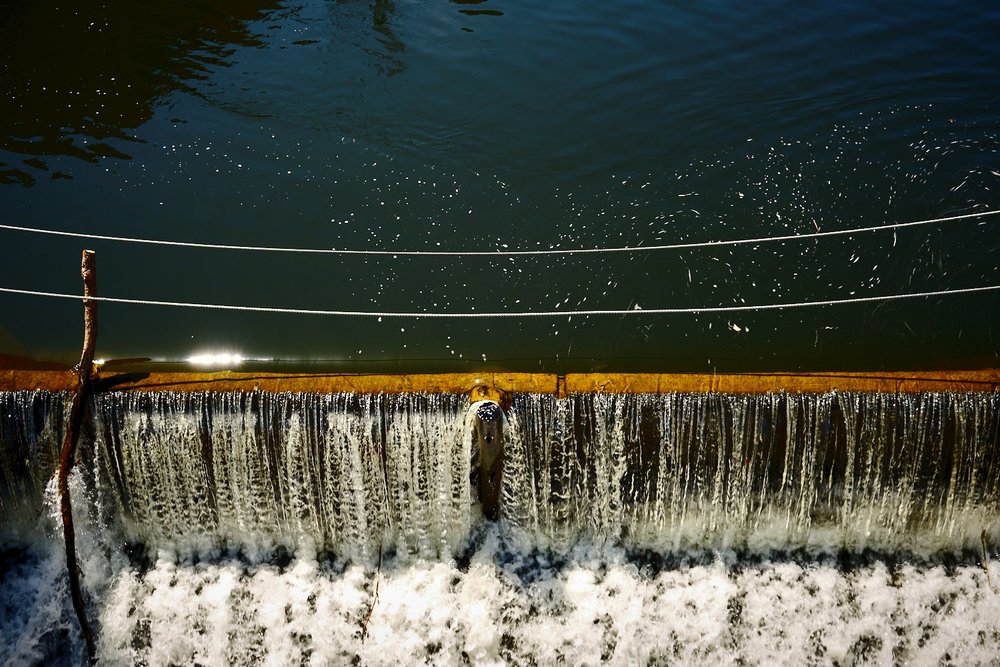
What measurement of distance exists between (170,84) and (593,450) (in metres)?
8.09

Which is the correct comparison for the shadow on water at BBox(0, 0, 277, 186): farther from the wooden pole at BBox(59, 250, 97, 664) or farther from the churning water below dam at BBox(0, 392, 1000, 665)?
the churning water below dam at BBox(0, 392, 1000, 665)

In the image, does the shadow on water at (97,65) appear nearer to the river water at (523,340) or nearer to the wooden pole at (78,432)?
the river water at (523,340)

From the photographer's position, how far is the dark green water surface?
24.7 ft

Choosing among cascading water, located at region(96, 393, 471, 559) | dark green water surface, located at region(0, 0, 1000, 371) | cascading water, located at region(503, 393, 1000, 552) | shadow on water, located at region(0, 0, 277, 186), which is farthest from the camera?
shadow on water, located at region(0, 0, 277, 186)

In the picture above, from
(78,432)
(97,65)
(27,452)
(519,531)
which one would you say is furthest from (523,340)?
(97,65)

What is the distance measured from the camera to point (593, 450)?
6410mm

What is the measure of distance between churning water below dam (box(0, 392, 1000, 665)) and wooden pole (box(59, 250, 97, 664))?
6.4 inches

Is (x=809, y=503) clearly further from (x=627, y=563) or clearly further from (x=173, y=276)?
(x=173, y=276)

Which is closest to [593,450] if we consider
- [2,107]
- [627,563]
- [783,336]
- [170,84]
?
[627,563]

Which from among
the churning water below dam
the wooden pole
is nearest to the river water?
the churning water below dam

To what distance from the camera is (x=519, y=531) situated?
6750 millimetres

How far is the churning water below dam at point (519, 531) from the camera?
6246mm

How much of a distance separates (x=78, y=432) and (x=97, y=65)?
7.16 m

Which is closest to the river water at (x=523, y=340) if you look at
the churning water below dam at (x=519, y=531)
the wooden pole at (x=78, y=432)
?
the churning water below dam at (x=519, y=531)
